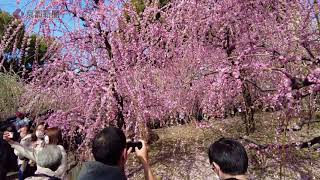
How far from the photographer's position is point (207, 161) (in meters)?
7.00

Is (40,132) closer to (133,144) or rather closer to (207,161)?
(133,144)

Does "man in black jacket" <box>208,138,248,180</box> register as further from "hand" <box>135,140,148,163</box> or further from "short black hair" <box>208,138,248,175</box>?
"hand" <box>135,140,148,163</box>

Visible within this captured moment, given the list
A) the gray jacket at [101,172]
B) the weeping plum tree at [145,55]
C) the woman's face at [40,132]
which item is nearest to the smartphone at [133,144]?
the gray jacket at [101,172]

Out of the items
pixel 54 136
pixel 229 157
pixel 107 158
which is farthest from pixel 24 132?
pixel 229 157

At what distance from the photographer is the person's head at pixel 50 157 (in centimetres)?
345

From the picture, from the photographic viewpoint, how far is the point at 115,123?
5.39 m

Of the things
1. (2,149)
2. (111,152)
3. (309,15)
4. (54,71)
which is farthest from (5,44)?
(309,15)

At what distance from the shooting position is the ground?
596 centimetres

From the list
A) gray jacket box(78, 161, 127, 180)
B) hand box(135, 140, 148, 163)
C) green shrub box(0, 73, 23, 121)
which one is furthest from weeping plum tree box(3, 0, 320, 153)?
green shrub box(0, 73, 23, 121)

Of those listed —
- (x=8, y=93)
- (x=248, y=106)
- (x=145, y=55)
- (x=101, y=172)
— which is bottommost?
(x=101, y=172)

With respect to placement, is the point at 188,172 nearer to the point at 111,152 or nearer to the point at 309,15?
the point at 309,15

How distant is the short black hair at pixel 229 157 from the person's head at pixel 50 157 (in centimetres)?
183

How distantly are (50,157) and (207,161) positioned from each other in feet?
13.4

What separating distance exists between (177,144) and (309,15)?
16.8 feet
